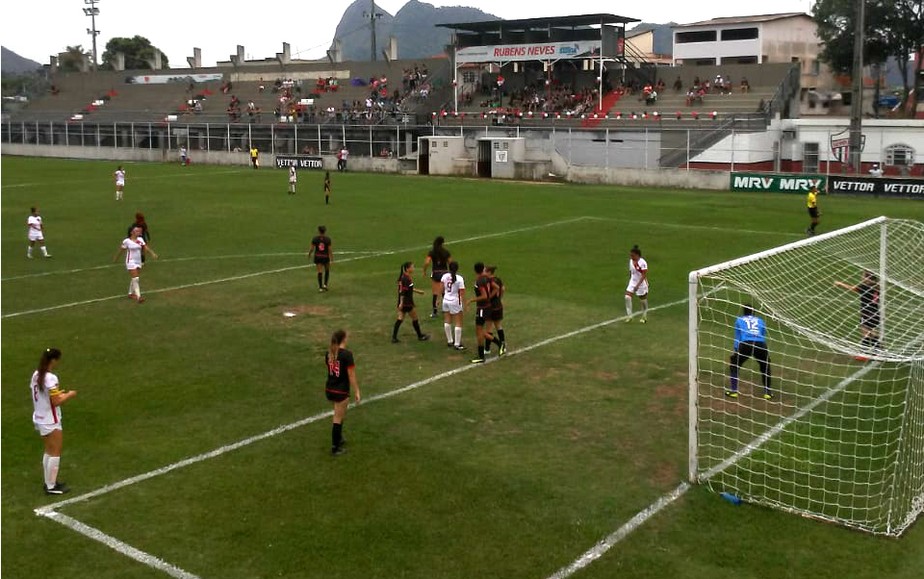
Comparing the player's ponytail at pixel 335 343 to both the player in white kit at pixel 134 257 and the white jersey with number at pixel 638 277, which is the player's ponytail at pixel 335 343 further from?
the player in white kit at pixel 134 257

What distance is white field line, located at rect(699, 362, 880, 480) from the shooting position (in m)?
11.8

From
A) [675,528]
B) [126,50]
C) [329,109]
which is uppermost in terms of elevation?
[126,50]

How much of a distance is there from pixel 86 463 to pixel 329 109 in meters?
65.6

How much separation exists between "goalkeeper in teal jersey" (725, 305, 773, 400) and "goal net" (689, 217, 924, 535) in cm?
10

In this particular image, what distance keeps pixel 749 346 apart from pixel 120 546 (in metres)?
9.51

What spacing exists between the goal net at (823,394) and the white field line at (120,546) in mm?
6223

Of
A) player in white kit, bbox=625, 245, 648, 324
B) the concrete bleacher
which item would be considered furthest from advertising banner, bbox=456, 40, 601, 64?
player in white kit, bbox=625, 245, 648, 324

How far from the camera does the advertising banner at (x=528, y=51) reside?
2539 inches

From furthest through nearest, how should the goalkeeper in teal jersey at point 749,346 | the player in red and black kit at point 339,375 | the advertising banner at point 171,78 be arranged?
the advertising banner at point 171,78
the goalkeeper in teal jersey at point 749,346
the player in red and black kit at point 339,375

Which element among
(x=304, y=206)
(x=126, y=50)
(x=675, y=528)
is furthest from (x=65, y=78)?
(x=675, y=528)

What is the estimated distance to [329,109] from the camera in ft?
246

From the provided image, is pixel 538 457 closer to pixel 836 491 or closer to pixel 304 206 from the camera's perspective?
pixel 836 491

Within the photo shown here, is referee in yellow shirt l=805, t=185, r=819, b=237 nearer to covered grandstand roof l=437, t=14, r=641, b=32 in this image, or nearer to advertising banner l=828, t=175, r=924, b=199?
advertising banner l=828, t=175, r=924, b=199

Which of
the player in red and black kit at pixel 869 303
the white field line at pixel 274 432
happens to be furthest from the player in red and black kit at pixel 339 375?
the player in red and black kit at pixel 869 303
